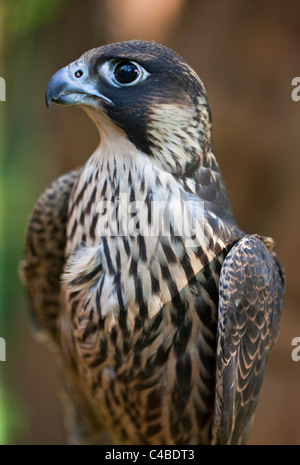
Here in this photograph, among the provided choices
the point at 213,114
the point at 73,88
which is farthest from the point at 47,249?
the point at 213,114

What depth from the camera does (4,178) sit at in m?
3.00

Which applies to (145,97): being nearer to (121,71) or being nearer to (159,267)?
(121,71)

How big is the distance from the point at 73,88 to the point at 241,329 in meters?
0.85

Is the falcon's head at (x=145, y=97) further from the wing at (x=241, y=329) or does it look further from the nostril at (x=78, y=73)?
the wing at (x=241, y=329)

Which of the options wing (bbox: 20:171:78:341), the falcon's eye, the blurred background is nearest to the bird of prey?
the falcon's eye

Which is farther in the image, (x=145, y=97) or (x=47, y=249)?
(x=47, y=249)

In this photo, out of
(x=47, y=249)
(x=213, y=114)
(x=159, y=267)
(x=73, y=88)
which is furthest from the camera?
(x=213, y=114)

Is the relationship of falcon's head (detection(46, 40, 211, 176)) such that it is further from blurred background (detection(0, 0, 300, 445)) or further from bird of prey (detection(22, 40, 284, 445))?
blurred background (detection(0, 0, 300, 445))

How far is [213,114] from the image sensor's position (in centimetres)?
246

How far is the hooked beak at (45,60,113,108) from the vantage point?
1.39 metres
